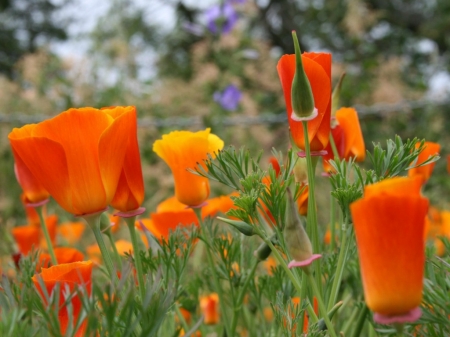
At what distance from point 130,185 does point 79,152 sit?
0.07m

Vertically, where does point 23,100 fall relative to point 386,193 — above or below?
below

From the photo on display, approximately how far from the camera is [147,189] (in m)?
2.85

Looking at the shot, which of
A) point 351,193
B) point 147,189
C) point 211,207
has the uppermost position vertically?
point 351,193

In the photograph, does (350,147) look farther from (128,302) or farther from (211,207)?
(128,302)

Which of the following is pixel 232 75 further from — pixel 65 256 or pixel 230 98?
pixel 65 256

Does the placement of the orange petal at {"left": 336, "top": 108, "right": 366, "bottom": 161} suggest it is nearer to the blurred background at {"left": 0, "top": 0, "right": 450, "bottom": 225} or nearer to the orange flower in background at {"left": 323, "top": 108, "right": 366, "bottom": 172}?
the orange flower in background at {"left": 323, "top": 108, "right": 366, "bottom": 172}

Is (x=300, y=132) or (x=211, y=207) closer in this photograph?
(x=300, y=132)

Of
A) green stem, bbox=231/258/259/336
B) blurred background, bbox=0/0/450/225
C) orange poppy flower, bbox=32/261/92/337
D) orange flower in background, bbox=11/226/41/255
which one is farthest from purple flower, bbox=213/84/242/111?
orange poppy flower, bbox=32/261/92/337

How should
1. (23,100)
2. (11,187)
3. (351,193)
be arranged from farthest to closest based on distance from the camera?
1. (23,100)
2. (11,187)
3. (351,193)

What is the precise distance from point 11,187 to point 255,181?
2.60 metres

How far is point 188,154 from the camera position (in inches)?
22.1

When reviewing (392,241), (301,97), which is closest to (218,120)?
(301,97)

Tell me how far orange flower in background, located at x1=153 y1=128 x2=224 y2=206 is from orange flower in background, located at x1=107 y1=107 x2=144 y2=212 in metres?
0.06

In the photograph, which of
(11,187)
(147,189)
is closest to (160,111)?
(147,189)
